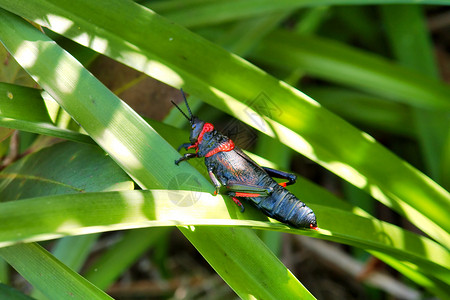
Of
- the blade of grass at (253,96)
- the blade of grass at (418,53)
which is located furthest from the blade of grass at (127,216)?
the blade of grass at (418,53)

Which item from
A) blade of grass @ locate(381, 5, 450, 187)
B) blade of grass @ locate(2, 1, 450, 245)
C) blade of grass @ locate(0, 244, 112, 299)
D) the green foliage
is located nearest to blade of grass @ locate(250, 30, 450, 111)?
blade of grass @ locate(381, 5, 450, 187)

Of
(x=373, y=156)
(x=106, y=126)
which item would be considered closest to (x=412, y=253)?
(x=373, y=156)

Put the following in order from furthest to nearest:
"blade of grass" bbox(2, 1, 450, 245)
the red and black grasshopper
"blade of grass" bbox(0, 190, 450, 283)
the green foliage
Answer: "blade of grass" bbox(2, 1, 450, 245), the red and black grasshopper, the green foliage, "blade of grass" bbox(0, 190, 450, 283)

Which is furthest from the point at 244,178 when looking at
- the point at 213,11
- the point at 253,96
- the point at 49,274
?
the point at 213,11

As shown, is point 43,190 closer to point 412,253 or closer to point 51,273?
point 51,273

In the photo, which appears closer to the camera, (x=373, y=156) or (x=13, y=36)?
(x=13, y=36)

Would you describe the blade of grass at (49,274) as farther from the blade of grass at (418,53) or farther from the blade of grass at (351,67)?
the blade of grass at (418,53)

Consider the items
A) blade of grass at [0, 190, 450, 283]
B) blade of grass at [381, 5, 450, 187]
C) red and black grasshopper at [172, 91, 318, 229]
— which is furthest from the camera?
blade of grass at [381, 5, 450, 187]

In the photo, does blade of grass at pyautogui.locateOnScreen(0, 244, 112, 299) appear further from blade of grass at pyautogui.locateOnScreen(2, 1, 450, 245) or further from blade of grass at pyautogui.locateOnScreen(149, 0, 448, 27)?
blade of grass at pyautogui.locateOnScreen(149, 0, 448, 27)
